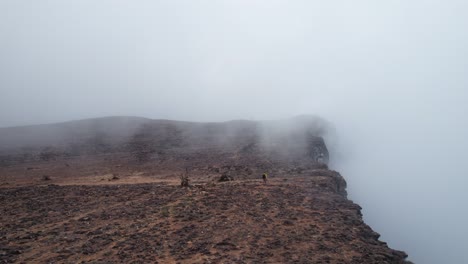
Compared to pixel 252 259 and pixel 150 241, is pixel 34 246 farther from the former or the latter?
pixel 252 259

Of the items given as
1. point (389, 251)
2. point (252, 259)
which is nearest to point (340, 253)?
point (389, 251)

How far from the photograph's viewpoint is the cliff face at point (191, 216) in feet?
30.0

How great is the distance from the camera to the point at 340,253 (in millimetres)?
9180

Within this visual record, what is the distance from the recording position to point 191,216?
12086 millimetres

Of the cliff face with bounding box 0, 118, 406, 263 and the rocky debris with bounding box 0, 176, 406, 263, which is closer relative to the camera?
the rocky debris with bounding box 0, 176, 406, 263

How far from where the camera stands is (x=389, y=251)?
982 cm

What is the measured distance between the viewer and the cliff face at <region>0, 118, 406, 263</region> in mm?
9141

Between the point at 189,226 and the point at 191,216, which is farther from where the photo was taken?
the point at 191,216

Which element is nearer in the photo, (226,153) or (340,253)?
(340,253)

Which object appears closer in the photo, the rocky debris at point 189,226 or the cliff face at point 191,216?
the rocky debris at point 189,226

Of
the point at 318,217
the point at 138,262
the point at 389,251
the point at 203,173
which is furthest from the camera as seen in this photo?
the point at 203,173

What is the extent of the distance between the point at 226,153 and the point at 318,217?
594 inches

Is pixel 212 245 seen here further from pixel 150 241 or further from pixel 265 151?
pixel 265 151

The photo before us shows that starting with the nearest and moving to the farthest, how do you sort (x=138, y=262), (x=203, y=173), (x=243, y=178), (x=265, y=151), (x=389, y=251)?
(x=138, y=262) → (x=389, y=251) → (x=243, y=178) → (x=203, y=173) → (x=265, y=151)
